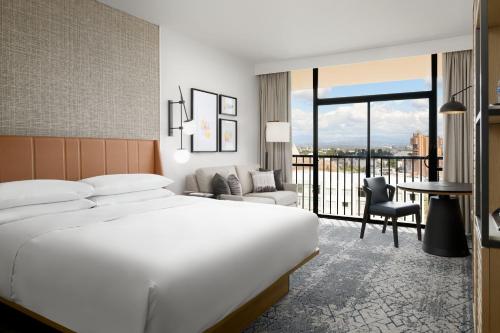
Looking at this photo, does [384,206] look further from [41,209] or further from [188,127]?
[41,209]

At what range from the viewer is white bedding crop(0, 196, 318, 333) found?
1442 millimetres

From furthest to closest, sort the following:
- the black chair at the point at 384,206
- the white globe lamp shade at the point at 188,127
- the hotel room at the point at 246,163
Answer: the white globe lamp shade at the point at 188,127 < the black chair at the point at 384,206 < the hotel room at the point at 246,163

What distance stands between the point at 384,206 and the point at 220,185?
6.59 feet

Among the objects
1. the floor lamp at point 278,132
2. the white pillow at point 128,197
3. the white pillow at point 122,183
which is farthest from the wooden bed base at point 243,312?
the floor lamp at point 278,132

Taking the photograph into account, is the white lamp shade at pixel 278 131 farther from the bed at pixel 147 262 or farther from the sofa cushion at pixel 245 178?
the bed at pixel 147 262

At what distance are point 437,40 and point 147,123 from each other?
13.1 ft

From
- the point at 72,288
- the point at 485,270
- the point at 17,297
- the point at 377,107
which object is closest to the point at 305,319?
the point at 485,270

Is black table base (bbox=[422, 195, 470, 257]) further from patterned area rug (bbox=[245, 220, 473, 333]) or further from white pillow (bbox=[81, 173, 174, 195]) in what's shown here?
white pillow (bbox=[81, 173, 174, 195])

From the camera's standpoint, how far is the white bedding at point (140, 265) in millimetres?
1442

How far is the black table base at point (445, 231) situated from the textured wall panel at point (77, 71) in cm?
330

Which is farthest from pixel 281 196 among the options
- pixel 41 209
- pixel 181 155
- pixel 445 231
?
pixel 41 209

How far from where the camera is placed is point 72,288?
161 centimetres

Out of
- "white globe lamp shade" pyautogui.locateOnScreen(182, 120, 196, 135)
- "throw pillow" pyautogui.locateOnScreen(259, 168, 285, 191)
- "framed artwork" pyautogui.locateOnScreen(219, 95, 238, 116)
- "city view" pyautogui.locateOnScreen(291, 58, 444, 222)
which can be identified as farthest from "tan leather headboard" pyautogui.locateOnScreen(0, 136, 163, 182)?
"city view" pyautogui.locateOnScreen(291, 58, 444, 222)

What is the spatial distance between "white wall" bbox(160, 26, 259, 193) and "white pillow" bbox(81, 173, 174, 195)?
945 millimetres
